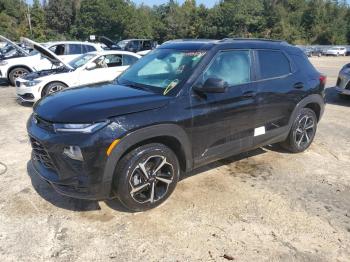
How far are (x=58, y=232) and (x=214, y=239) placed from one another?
4.97 ft

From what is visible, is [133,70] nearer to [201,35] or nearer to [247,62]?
[247,62]

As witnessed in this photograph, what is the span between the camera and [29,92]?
895cm

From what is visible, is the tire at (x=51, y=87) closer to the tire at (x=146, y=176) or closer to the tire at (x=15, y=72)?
the tire at (x=15, y=72)

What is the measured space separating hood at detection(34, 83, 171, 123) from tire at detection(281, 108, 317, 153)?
8.16 feet

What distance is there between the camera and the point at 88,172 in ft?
11.1

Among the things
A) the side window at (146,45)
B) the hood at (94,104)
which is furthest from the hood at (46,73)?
the side window at (146,45)

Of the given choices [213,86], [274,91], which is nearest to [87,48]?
[274,91]

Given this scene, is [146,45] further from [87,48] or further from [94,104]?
[94,104]

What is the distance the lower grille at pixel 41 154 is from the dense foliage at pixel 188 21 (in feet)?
214

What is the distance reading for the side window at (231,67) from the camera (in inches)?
167

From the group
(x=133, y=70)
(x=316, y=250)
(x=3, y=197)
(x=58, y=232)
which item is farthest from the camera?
(x=133, y=70)

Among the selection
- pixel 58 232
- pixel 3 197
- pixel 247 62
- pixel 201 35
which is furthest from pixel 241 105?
pixel 201 35

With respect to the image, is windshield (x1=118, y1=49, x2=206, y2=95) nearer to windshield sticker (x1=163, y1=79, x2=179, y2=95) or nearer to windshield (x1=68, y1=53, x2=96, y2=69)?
windshield sticker (x1=163, y1=79, x2=179, y2=95)

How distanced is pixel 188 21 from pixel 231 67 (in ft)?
252
